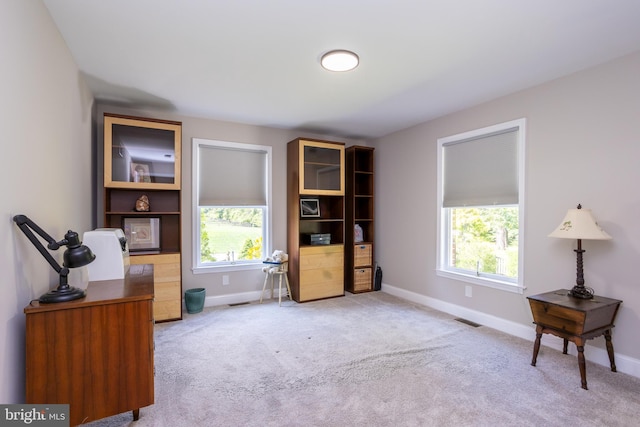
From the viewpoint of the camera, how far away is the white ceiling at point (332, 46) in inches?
75.6

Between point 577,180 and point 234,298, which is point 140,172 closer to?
point 234,298

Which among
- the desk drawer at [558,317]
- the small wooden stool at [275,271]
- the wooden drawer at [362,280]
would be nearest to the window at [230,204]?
the small wooden stool at [275,271]

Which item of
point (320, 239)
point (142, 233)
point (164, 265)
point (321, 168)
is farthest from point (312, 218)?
point (142, 233)

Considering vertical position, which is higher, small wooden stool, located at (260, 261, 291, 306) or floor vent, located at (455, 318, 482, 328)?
small wooden stool, located at (260, 261, 291, 306)

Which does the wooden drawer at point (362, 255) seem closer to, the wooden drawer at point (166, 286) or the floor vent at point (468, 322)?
the floor vent at point (468, 322)

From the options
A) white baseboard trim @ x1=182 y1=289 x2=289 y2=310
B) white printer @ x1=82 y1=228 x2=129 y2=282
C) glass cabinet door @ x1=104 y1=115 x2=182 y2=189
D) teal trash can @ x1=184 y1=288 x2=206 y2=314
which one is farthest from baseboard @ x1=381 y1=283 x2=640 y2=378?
white printer @ x1=82 y1=228 x2=129 y2=282

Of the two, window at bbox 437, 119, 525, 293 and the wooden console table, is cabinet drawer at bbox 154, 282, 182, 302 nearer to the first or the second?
the wooden console table

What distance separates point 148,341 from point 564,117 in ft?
11.9

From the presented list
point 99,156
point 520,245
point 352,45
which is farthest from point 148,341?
point 520,245

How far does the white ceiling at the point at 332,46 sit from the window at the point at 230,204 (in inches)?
33.0

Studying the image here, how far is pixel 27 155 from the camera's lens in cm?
166

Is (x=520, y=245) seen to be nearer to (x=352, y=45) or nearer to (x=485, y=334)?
(x=485, y=334)

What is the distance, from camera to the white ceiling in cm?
192

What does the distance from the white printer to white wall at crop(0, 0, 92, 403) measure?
0.21m
